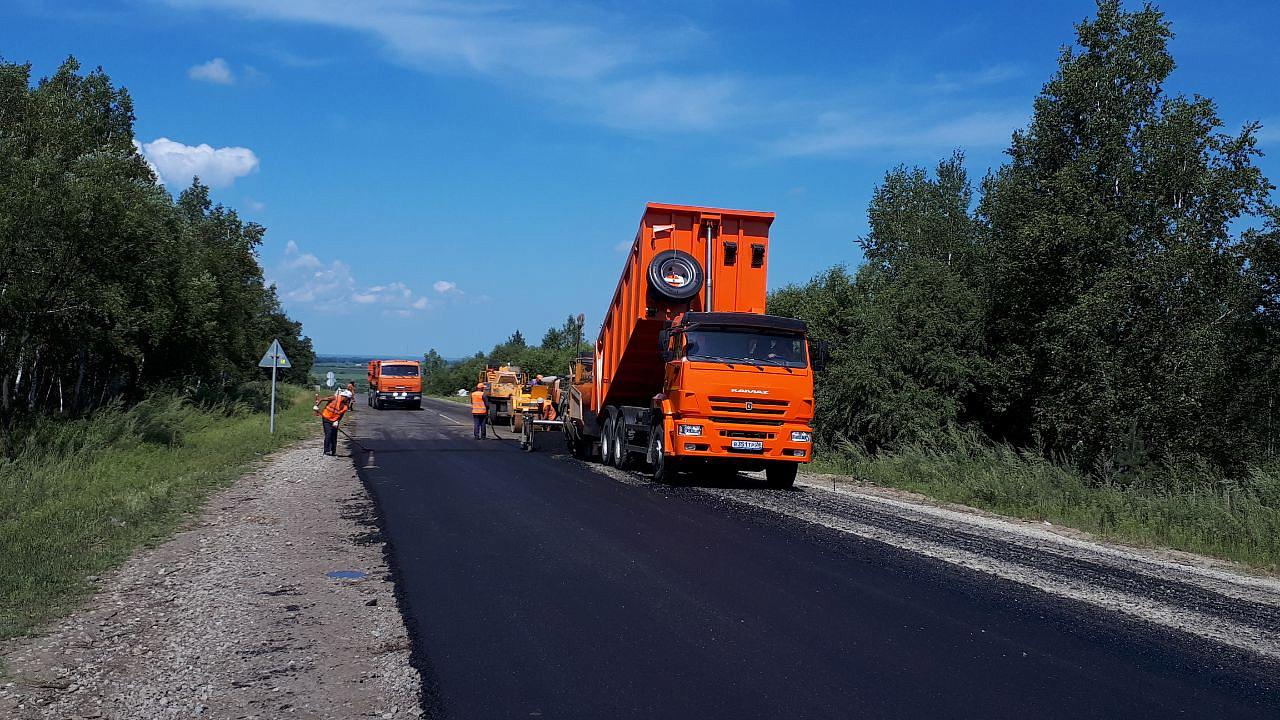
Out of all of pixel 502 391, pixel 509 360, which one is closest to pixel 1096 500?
pixel 502 391

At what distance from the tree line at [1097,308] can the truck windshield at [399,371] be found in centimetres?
2798

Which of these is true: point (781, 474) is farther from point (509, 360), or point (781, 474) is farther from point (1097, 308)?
point (509, 360)

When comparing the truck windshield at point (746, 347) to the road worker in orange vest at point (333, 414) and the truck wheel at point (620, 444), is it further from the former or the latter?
the road worker in orange vest at point (333, 414)

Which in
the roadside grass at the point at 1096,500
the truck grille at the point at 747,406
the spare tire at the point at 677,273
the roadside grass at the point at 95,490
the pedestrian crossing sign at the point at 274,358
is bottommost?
the roadside grass at the point at 95,490

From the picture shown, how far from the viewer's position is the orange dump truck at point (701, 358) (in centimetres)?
1502

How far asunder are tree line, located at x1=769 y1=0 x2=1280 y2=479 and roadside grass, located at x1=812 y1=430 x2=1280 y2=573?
4701 mm

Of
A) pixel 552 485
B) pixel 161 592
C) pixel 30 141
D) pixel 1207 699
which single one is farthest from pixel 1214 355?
pixel 30 141

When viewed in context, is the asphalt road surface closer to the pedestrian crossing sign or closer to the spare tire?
the spare tire

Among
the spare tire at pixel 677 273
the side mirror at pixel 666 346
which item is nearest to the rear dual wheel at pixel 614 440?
the side mirror at pixel 666 346

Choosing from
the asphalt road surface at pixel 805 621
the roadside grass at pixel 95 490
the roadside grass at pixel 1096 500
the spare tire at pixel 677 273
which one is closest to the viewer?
the asphalt road surface at pixel 805 621

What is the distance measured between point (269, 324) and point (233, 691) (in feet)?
228

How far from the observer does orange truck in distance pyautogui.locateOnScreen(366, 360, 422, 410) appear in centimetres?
5244

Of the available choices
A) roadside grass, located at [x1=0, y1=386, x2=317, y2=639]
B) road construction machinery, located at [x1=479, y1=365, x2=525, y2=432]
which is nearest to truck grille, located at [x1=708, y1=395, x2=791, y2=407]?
roadside grass, located at [x1=0, y1=386, x2=317, y2=639]

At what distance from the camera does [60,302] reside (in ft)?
63.8
